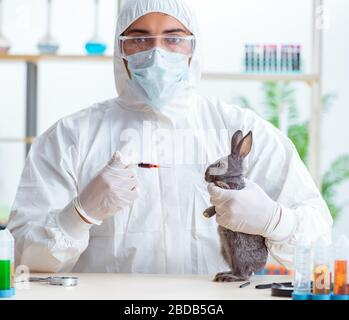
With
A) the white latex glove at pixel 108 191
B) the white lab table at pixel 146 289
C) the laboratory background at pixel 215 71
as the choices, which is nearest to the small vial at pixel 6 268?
the white lab table at pixel 146 289

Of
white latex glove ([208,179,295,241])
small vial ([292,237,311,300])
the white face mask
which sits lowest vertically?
small vial ([292,237,311,300])

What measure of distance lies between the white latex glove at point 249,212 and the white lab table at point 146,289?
12 cm

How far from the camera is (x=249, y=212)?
6.01 ft

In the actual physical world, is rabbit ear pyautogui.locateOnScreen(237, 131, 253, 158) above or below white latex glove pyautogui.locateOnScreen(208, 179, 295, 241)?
above

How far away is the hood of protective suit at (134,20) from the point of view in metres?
2.28

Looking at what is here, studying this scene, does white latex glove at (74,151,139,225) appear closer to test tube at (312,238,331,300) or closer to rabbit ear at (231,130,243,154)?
rabbit ear at (231,130,243,154)

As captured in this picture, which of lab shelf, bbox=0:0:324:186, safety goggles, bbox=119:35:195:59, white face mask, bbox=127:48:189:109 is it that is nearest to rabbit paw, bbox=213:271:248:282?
white face mask, bbox=127:48:189:109

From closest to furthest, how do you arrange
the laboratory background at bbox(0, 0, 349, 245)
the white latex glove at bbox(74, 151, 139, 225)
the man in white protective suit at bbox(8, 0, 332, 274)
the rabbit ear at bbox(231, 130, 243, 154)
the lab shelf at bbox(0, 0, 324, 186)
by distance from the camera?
the rabbit ear at bbox(231, 130, 243, 154), the white latex glove at bbox(74, 151, 139, 225), the man in white protective suit at bbox(8, 0, 332, 274), the lab shelf at bbox(0, 0, 324, 186), the laboratory background at bbox(0, 0, 349, 245)

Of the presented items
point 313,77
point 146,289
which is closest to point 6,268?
point 146,289

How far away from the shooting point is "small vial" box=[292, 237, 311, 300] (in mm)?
1490

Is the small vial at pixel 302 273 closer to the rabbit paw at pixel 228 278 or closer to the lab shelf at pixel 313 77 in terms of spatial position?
the rabbit paw at pixel 228 278

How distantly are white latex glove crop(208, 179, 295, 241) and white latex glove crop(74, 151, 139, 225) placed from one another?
0.25 metres

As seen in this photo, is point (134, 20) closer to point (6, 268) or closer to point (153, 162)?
point (153, 162)

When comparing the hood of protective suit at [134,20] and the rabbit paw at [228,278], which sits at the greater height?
the hood of protective suit at [134,20]
